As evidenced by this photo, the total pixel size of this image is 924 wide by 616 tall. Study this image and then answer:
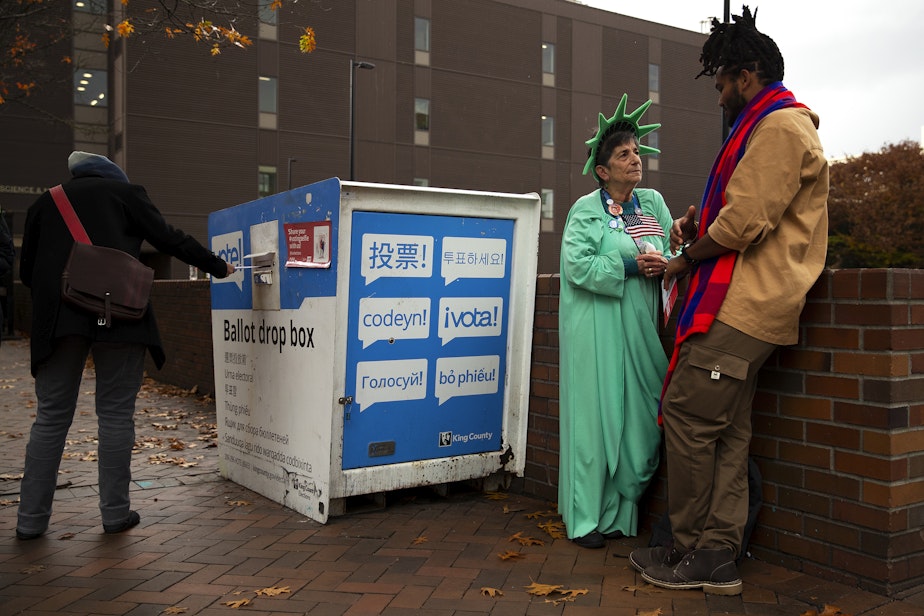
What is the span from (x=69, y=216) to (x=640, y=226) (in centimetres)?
285

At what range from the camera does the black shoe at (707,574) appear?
343cm

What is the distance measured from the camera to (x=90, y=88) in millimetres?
35969

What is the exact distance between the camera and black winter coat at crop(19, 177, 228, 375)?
427 centimetres

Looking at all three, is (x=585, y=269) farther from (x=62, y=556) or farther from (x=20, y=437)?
(x=20, y=437)

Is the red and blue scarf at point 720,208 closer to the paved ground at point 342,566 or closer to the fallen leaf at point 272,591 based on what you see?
the paved ground at point 342,566

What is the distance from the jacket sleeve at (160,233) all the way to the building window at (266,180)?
33.3m

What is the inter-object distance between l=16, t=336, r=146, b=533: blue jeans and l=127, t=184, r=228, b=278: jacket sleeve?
537mm

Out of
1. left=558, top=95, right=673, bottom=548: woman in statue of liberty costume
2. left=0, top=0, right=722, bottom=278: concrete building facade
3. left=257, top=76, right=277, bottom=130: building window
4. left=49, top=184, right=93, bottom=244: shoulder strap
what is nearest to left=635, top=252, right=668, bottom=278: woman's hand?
left=558, top=95, right=673, bottom=548: woman in statue of liberty costume

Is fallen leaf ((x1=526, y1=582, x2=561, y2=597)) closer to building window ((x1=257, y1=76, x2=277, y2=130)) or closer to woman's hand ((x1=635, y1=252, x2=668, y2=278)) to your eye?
woman's hand ((x1=635, y1=252, x2=668, y2=278))

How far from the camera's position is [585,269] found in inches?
159

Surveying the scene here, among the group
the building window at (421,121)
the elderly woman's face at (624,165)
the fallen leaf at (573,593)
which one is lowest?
the fallen leaf at (573,593)

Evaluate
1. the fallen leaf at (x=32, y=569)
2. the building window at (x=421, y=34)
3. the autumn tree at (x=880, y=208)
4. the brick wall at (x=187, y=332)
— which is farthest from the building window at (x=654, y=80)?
the fallen leaf at (x=32, y=569)

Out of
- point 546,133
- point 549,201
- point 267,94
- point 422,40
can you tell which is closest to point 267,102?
point 267,94

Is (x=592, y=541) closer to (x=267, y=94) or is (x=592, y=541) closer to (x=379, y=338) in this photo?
(x=379, y=338)
